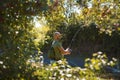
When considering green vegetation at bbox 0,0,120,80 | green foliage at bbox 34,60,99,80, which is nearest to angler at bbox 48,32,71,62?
green vegetation at bbox 0,0,120,80

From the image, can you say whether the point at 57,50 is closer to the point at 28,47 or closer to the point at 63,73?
the point at 28,47

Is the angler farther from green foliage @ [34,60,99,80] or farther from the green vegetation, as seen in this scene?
green foliage @ [34,60,99,80]

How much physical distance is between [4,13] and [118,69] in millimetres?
9191

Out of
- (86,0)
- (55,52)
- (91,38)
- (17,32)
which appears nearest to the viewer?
(17,32)

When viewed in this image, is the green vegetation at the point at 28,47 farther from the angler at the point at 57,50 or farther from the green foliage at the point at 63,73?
the angler at the point at 57,50

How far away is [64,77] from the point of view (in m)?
3.52

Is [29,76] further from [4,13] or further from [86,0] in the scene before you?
[86,0]

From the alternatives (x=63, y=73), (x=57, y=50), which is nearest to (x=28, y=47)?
(x=63, y=73)

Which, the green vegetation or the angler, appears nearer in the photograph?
the green vegetation

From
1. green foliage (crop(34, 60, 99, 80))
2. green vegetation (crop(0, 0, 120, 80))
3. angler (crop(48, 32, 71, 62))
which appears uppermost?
angler (crop(48, 32, 71, 62))

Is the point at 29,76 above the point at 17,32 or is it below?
below

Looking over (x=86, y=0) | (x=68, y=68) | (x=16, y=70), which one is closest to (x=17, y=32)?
(x=16, y=70)

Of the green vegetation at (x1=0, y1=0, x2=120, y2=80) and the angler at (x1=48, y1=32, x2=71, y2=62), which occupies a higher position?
the angler at (x1=48, y1=32, x2=71, y2=62)

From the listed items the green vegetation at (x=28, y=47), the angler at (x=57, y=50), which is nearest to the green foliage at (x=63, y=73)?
the green vegetation at (x=28, y=47)
